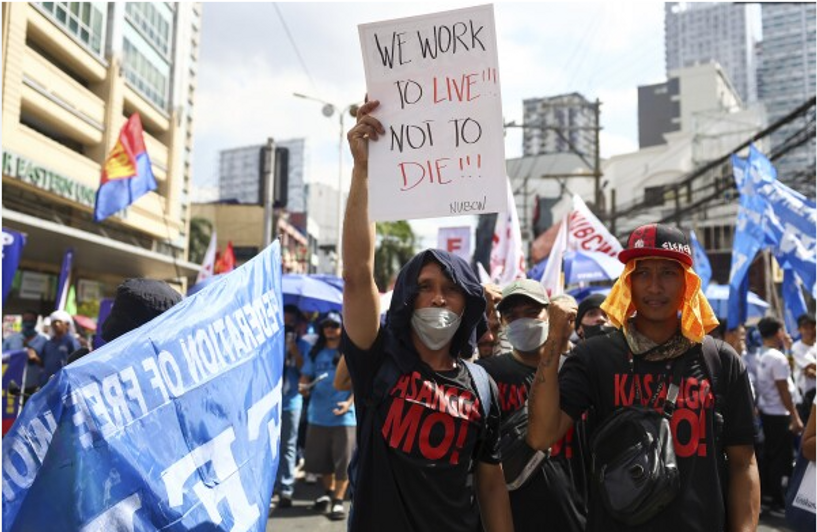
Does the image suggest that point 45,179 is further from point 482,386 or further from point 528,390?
point 482,386

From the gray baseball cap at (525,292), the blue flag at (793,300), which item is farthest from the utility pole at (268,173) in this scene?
the gray baseball cap at (525,292)

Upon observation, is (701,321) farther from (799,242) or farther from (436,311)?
(799,242)

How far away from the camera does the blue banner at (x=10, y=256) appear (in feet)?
17.3

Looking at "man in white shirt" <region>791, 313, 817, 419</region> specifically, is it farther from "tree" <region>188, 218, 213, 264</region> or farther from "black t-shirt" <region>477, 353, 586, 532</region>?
"tree" <region>188, 218, 213, 264</region>

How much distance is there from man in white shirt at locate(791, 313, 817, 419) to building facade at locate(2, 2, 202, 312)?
44.7ft

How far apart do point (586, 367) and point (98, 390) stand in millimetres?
1425

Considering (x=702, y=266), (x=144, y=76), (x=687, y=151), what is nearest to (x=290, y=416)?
(x=702, y=266)

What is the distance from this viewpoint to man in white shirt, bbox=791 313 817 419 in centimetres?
594

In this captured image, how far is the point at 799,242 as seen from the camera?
20.0 feet

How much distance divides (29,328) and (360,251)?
916 cm

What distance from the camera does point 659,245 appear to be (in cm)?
218

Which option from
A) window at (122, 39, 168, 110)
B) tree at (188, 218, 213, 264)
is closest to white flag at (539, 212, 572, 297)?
window at (122, 39, 168, 110)

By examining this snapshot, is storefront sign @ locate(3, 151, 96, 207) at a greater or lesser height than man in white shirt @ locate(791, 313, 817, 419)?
greater

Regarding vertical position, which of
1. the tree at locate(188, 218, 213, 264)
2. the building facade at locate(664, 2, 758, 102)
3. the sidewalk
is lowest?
the sidewalk
